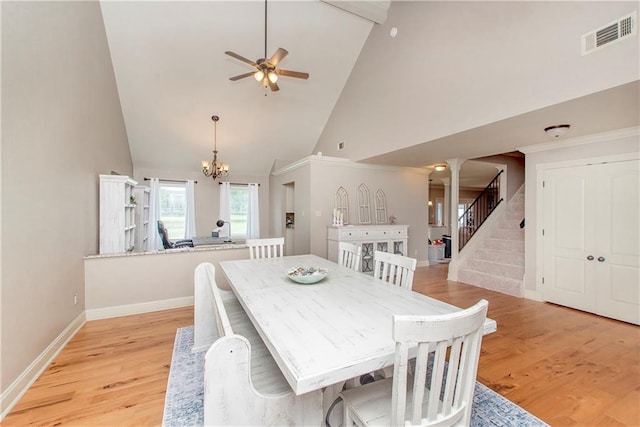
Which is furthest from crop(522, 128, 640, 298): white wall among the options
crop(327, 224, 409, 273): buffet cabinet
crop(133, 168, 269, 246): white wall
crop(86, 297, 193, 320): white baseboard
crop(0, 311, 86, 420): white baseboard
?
crop(133, 168, 269, 246): white wall

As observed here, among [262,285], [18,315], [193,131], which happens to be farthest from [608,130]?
[193,131]

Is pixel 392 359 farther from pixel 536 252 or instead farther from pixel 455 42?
pixel 536 252

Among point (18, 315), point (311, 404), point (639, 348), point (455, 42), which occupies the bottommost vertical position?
point (639, 348)

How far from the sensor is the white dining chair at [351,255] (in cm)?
271

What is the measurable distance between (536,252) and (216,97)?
235 inches

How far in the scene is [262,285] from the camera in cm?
205

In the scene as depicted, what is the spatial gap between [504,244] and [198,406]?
548cm

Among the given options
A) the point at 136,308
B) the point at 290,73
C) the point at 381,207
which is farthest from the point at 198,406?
the point at 381,207

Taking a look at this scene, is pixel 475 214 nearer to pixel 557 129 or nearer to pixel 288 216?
A: pixel 557 129

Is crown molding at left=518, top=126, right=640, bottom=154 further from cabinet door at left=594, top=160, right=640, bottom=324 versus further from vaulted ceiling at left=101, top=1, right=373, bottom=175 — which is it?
vaulted ceiling at left=101, top=1, right=373, bottom=175

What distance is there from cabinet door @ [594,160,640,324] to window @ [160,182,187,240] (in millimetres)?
7934

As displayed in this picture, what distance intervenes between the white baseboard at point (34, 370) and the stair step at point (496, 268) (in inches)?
224

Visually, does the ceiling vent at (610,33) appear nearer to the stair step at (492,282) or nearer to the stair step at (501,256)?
the stair step at (492,282)

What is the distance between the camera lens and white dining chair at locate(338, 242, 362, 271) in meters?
2.71
